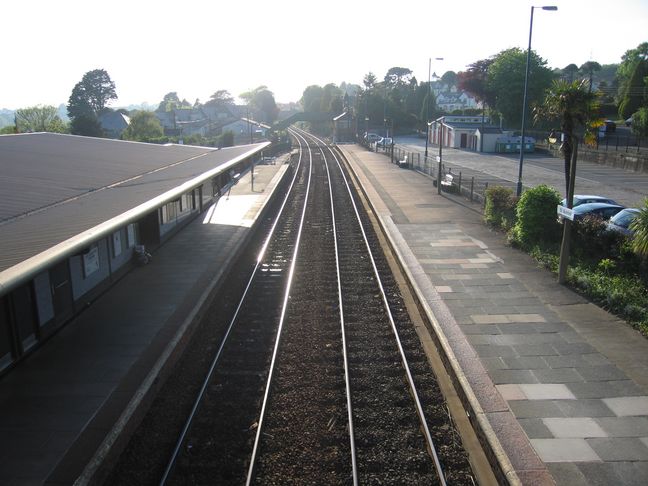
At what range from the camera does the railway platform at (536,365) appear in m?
7.53

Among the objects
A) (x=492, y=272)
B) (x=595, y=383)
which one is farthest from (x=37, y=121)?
(x=595, y=383)

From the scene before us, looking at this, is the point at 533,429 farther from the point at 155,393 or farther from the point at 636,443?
the point at 155,393

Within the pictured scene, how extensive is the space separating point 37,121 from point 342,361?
9372 cm

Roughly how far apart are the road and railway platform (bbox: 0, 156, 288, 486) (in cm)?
2282

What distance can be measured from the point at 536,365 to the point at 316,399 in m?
3.99

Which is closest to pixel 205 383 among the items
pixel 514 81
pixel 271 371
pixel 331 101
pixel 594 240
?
pixel 271 371

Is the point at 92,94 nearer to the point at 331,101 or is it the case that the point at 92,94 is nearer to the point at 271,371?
the point at 331,101

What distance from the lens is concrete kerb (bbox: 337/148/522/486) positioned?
7.47 metres

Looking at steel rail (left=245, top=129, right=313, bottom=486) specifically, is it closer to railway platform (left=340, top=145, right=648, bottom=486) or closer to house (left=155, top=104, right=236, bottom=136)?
railway platform (left=340, top=145, right=648, bottom=486)

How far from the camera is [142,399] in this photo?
8859 mm

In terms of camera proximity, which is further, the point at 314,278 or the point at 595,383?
the point at 314,278

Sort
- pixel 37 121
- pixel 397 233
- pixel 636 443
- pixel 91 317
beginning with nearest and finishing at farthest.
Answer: pixel 636 443 < pixel 91 317 < pixel 397 233 < pixel 37 121

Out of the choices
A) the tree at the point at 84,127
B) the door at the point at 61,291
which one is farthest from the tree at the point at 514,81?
the door at the point at 61,291

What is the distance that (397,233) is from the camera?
21656mm
